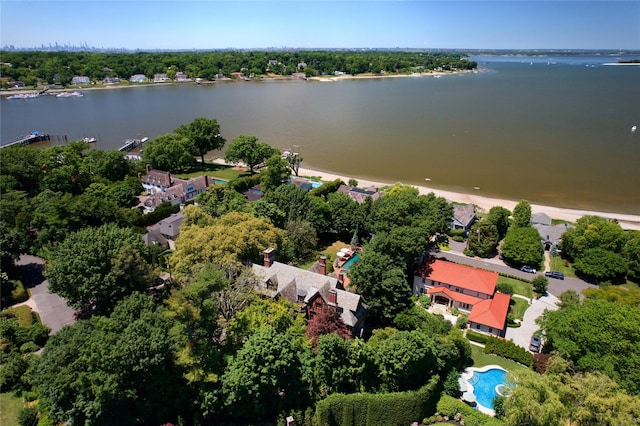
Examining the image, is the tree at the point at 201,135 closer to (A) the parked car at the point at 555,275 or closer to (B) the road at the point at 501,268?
(B) the road at the point at 501,268

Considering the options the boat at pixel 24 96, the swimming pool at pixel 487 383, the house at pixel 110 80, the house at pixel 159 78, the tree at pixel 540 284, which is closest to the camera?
the swimming pool at pixel 487 383

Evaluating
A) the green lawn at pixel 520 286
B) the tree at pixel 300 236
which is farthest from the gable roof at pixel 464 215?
the tree at pixel 300 236

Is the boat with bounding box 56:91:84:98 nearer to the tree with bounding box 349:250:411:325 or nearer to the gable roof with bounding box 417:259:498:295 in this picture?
the tree with bounding box 349:250:411:325

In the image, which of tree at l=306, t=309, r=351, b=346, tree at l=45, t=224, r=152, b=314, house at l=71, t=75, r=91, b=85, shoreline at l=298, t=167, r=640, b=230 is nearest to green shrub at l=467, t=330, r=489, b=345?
tree at l=306, t=309, r=351, b=346

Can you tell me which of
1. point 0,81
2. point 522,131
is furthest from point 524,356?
point 0,81

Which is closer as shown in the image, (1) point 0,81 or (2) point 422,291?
(2) point 422,291

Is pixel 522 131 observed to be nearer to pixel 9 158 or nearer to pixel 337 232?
pixel 337 232
